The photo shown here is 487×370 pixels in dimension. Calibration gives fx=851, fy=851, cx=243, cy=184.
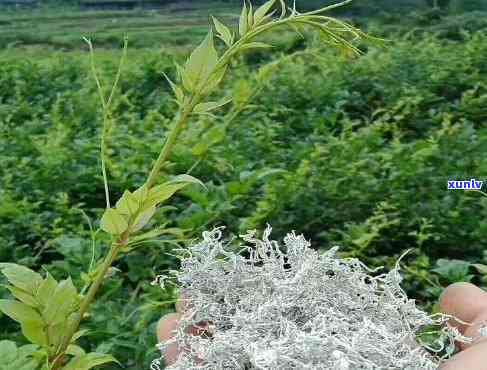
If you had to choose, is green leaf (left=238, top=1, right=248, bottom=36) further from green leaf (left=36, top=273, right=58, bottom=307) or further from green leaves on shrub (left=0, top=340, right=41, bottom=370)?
green leaves on shrub (left=0, top=340, right=41, bottom=370)

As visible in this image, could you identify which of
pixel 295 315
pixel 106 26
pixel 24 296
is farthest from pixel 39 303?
pixel 106 26

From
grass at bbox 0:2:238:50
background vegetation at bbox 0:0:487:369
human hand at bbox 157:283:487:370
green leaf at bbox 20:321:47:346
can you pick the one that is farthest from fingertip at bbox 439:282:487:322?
grass at bbox 0:2:238:50

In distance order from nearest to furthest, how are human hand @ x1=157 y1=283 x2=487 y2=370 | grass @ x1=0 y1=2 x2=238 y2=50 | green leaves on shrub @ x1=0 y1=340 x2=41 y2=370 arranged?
human hand @ x1=157 y1=283 x2=487 y2=370 → green leaves on shrub @ x1=0 y1=340 x2=41 y2=370 → grass @ x1=0 y1=2 x2=238 y2=50

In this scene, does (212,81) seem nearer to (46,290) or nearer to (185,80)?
(185,80)

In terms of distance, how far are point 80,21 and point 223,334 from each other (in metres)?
4.40

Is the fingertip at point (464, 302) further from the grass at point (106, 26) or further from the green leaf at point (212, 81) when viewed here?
the grass at point (106, 26)

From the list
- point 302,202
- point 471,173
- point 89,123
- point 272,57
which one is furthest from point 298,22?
point 272,57

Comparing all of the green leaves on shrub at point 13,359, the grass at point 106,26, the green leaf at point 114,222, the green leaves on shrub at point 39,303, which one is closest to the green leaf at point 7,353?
the green leaves on shrub at point 13,359

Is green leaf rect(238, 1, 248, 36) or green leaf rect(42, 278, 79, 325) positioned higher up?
green leaf rect(238, 1, 248, 36)

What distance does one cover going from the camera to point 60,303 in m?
0.73

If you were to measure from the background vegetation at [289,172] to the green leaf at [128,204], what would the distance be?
9 centimetres

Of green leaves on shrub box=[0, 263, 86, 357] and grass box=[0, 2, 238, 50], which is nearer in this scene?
green leaves on shrub box=[0, 263, 86, 357]

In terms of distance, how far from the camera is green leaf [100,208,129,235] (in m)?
0.71

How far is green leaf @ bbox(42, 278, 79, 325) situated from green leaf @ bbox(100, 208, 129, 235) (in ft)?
0.18
